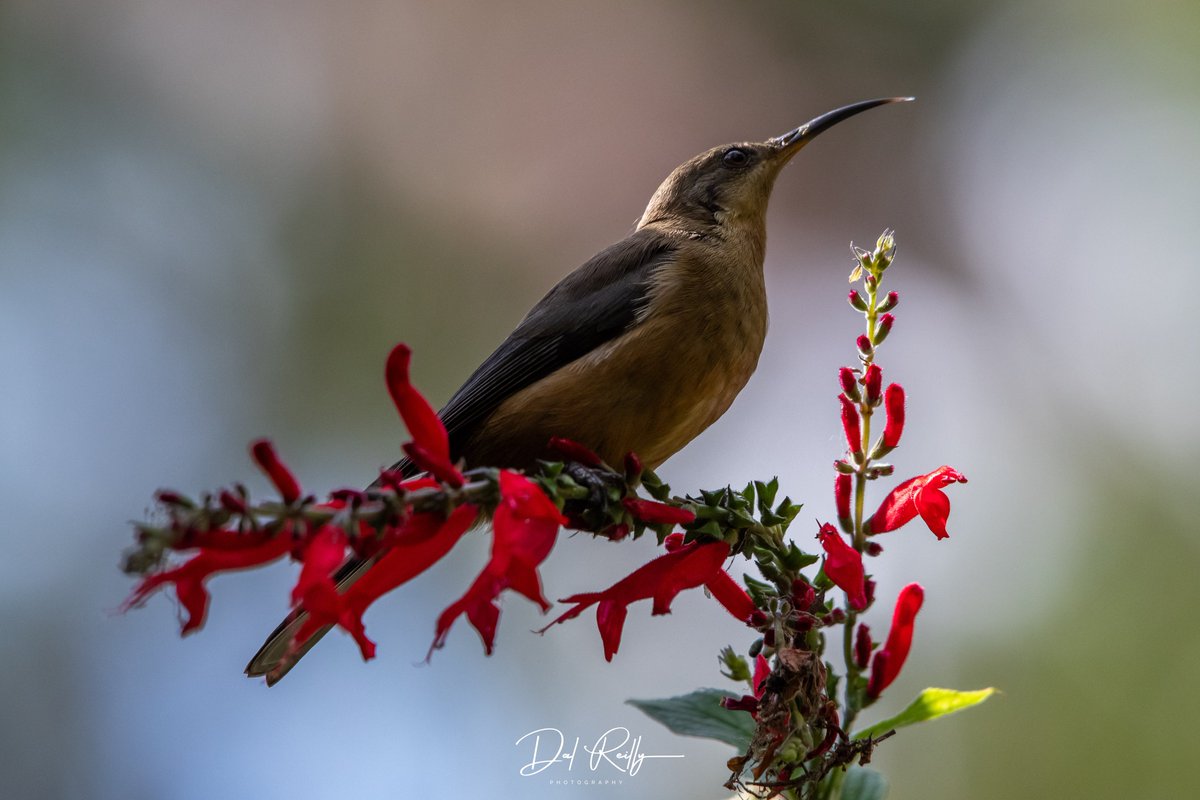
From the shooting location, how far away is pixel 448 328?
7.61 metres

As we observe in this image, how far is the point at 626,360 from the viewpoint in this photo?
364 centimetres

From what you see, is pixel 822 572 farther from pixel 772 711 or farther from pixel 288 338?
pixel 288 338

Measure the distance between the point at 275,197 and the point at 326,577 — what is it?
6.81 metres

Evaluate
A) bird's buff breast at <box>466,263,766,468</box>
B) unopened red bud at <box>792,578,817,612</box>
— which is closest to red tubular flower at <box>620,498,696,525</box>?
unopened red bud at <box>792,578,817,612</box>

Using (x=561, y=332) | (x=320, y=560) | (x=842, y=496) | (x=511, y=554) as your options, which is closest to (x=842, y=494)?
(x=842, y=496)

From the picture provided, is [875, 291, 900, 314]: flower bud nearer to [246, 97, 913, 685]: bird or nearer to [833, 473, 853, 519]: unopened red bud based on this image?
[833, 473, 853, 519]: unopened red bud

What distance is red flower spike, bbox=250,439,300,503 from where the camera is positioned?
1.69 m

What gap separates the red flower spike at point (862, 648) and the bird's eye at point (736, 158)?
124 inches

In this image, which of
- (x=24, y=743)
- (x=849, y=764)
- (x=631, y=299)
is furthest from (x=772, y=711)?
(x=24, y=743)

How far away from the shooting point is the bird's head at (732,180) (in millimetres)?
4746

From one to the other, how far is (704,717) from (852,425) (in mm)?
654

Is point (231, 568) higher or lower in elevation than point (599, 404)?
lower

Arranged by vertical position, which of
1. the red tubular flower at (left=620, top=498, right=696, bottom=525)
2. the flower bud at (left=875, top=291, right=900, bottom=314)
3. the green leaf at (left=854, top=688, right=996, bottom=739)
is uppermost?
the flower bud at (left=875, top=291, right=900, bottom=314)

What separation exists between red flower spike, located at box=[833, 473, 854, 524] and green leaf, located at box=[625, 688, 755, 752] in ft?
1.37
